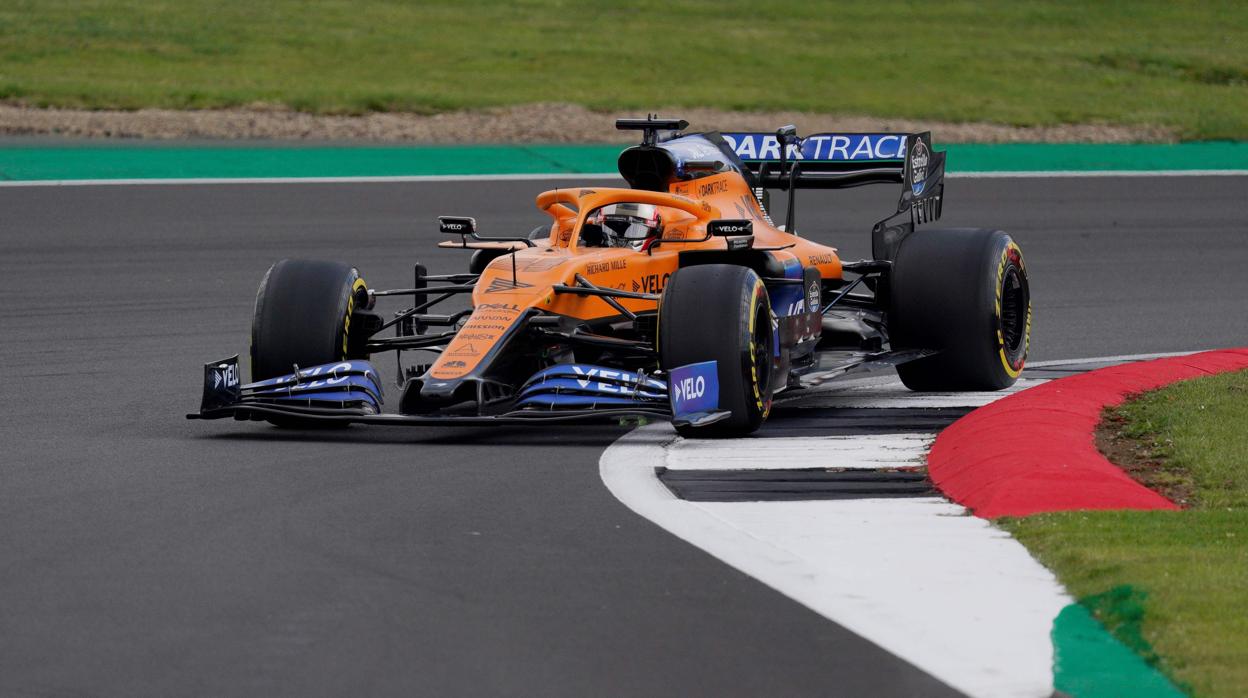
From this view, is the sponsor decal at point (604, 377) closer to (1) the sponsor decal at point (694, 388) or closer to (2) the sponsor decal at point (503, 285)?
(1) the sponsor decal at point (694, 388)

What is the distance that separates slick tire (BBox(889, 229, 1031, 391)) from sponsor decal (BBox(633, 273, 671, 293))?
5.05ft

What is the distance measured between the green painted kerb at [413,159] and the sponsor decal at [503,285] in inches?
390

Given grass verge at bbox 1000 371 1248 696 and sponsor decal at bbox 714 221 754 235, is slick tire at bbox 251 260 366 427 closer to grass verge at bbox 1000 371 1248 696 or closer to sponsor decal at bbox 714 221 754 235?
sponsor decal at bbox 714 221 754 235

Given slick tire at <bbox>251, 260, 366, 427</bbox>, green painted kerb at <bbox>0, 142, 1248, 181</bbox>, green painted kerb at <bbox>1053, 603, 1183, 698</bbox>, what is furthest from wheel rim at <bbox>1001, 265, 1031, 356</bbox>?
green painted kerb at <bbox>0, 142, 1248, 181</bbox>

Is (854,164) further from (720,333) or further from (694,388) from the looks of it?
(694,388)

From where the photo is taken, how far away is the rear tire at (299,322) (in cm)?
998

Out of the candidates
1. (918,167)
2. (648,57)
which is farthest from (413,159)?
(918,167)

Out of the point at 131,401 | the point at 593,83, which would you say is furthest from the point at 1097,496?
the point at 593,83

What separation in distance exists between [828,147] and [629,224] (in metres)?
2.29

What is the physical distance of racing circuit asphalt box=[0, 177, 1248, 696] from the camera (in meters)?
5.45

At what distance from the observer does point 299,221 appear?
17.5m

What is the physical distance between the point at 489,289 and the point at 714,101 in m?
14.4

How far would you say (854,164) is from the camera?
40.2 ft

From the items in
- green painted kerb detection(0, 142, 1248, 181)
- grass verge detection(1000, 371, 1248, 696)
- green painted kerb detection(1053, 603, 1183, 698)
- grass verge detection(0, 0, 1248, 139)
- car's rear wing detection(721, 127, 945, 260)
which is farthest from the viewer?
grass verge detection(0, 0, 1248, 139)
